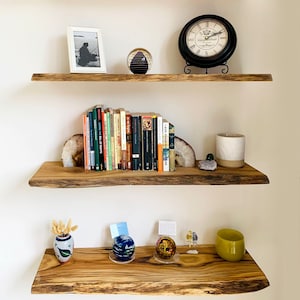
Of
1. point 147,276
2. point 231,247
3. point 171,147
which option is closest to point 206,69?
point 171,147

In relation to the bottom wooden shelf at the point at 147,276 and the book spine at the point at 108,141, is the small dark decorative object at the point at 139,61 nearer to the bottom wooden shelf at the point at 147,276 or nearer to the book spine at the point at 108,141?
the book spine at the point at 108,141

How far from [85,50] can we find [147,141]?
48 cm

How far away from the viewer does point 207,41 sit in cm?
153

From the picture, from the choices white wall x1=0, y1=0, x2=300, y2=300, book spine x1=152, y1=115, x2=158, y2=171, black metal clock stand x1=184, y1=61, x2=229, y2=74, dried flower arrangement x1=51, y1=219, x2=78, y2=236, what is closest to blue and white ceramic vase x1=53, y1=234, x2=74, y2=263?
dried flower arrangement x1=51, y1=219, x2=78, y2=236

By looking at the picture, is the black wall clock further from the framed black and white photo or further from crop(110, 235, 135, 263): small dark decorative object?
crop(110, 235, 135, 263): small dark decorative object

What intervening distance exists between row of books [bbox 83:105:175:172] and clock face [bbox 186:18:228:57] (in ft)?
1.16

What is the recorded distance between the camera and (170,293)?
56.9 inches

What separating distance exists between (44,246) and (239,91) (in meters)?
1.23

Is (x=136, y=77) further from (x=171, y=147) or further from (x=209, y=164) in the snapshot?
(x=209, y=164)

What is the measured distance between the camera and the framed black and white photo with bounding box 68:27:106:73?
4.89 ft

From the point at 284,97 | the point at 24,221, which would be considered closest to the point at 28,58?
the point at 24,221

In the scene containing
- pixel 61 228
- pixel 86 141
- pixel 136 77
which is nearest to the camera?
pixel 136 77

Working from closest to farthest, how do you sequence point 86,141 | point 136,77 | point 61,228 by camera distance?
point 136,77, point 86,141, point 61,228

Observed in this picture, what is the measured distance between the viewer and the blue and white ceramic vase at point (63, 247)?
1.59 m
